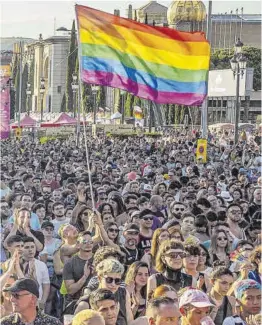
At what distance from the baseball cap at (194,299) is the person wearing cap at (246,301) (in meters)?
0.57

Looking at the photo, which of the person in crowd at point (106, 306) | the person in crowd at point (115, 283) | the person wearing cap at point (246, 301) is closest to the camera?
the person in crowd at point (106, 306)

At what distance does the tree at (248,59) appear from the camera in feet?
321

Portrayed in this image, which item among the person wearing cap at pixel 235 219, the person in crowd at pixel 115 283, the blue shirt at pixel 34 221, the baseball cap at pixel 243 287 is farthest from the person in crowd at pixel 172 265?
the person wearing cap at pixel 235 219

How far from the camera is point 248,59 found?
99.8 meters

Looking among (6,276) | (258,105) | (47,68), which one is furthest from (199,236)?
(47,68)

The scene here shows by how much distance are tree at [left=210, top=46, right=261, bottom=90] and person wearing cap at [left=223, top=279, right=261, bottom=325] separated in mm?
89924

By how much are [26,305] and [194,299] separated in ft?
3.51

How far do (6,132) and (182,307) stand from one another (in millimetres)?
14176

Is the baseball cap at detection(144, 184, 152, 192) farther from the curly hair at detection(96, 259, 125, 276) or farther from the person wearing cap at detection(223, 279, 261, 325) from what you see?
the person wearing cap at detection(223, 279, 261, 325)

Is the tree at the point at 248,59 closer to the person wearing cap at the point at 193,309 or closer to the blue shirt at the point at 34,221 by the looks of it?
the blue shirt at the point at 34,221

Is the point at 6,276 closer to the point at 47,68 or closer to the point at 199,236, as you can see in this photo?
the point at 199,236

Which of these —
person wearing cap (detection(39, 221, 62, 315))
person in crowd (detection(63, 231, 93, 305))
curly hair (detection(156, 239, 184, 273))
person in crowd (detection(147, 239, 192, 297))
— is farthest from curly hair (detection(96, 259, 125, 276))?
person wearing cap (detection(39, 221, 62, 315))

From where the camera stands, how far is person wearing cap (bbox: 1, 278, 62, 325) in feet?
20.1

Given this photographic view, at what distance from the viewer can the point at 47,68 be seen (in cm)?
13525
